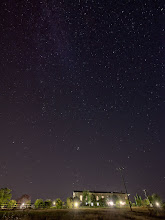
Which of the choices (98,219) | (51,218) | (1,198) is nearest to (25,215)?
(51,218)

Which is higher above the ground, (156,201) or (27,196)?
(27,196)

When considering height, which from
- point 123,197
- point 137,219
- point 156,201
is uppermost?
point 123,197

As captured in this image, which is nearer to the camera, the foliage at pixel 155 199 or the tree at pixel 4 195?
the tree at pixel 4 195

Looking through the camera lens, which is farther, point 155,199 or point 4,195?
point 155,199

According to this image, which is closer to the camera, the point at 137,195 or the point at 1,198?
the point at 1,198

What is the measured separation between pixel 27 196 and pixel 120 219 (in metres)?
109

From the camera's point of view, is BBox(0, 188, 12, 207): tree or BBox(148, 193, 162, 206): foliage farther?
BBox(148, 193, 162, 206): foliage

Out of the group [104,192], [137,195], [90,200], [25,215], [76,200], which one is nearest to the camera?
[25,215]

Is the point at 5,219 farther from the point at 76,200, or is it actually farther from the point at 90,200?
the point at 90,200

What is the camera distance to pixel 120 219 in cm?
1775

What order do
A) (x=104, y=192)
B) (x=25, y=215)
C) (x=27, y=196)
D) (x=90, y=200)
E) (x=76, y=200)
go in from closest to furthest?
(x=25, y=215)
(x=76, y=200)
(x=90, y=200)
(x=104, y=192)
(x=27, y=196)

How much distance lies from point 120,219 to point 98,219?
2.54 m

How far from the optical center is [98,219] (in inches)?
683

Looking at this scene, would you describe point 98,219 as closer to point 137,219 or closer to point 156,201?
point 137,219
